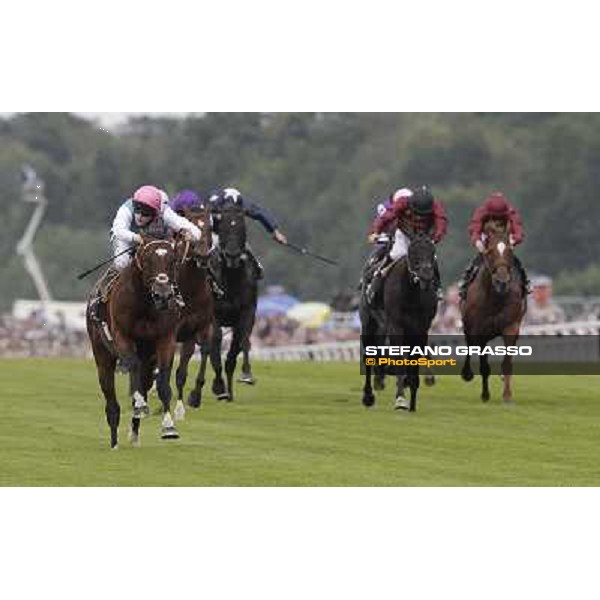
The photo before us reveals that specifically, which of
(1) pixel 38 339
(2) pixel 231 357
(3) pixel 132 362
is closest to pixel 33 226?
(1) pixel 38 339

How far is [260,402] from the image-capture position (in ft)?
86.4

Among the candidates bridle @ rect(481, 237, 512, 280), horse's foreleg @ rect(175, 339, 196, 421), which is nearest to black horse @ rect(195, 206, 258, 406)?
horse's foreleg @ rect(175, 339, 196, 421)

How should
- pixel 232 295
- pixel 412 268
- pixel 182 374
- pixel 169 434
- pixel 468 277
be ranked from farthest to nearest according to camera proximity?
pixel 468 277 → pixel 232 295 → pixel 412 268 → pixel 182 374 → pixel 169 434

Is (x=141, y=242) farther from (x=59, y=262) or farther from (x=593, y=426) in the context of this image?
(x=59, y=262)

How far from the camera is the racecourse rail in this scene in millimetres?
44281

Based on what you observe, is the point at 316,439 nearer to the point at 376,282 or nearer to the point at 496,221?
the point at 376,282

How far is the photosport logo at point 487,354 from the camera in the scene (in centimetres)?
2525

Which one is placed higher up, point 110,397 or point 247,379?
point 110,397

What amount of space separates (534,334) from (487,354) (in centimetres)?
2001

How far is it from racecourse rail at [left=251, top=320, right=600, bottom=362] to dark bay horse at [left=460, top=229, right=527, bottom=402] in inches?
630

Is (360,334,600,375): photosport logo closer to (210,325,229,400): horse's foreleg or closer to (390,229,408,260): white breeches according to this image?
(390,229,408,260): white breeches

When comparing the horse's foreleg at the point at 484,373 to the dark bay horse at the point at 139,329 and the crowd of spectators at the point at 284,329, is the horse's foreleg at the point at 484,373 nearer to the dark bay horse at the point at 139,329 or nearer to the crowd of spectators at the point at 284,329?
the dark bay horse at the point at 139,329

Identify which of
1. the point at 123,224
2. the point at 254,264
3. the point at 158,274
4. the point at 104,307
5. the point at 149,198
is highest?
the point at 149,198

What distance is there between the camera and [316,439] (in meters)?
22.5
